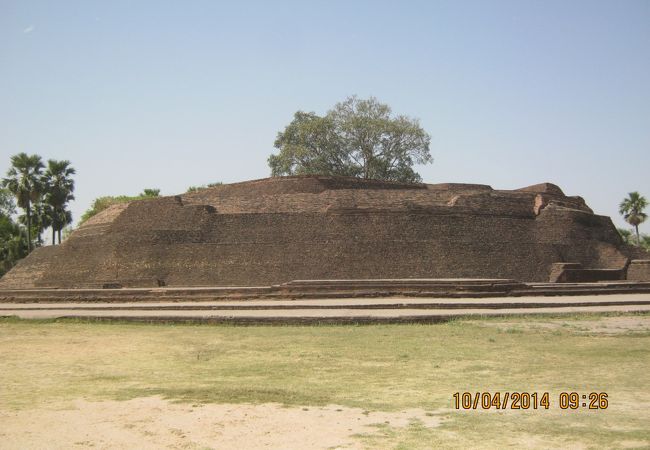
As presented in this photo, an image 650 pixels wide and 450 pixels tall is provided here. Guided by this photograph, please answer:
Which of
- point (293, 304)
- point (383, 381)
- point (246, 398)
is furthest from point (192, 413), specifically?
point (293, 304)

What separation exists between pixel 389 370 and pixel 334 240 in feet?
40.9

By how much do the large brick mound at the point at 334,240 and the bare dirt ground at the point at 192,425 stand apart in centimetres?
1329

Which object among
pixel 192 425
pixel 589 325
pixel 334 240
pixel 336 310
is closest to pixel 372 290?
pixel 336 310

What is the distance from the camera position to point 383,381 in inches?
295

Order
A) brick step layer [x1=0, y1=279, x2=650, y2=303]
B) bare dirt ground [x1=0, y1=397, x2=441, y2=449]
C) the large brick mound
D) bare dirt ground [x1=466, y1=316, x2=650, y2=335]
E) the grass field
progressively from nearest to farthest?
bare dirt ground [x1=0, y1=397, x2=441, y2=449] < the grass field < bare dirt ground [x1=466, y1=316, x2=650, y2=335] < brick step layer [x1=0, y1=279, x2=650, y2=303] < the large brick mound

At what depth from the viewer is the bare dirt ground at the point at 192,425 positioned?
5.34 metres

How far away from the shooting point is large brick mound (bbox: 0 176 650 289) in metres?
20.1

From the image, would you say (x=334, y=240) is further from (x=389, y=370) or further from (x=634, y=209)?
(x=634, y=209)

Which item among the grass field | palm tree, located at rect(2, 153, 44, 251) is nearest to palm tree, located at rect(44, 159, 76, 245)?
palm tree, located at rect(2, 153, 44, 251)

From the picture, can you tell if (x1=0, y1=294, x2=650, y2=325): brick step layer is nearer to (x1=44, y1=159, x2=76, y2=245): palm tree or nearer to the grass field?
the grass field

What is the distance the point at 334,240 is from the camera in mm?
20516

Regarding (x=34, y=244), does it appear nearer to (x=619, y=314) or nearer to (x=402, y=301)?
(x=402, y=301)

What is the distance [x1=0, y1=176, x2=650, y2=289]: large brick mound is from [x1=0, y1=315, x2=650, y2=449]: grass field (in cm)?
729

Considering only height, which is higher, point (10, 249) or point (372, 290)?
point (10, 249)
